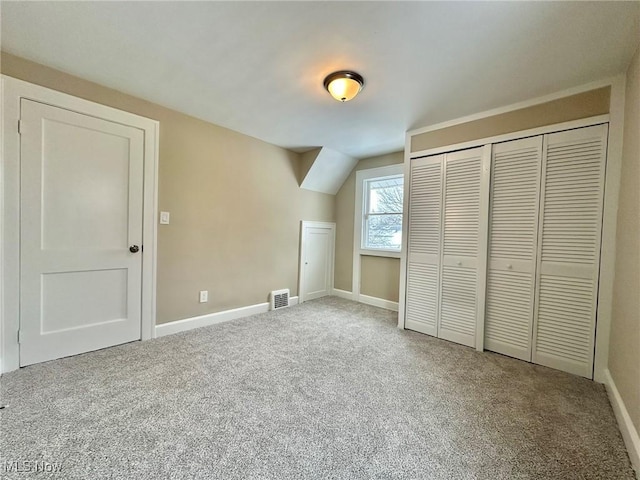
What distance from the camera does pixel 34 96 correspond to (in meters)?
1.97

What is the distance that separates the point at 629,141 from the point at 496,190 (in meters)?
0.85

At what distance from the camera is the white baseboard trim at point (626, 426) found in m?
1.27

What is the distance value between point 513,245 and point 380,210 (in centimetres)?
194

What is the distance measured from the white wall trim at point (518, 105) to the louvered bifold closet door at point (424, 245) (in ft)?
1.04

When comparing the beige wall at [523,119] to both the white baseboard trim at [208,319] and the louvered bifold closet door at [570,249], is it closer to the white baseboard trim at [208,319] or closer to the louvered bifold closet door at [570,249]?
the louvered bifold closet door at [570,249]

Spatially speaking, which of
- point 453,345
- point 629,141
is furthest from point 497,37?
point 453,345

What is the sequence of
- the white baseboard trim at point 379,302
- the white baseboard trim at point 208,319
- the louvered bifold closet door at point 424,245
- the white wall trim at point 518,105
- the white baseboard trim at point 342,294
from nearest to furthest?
the white wall trim at point 518,105
the white baseboard trim at point 208,319
the louvered bifold closet door at point 424,245
the white baseboard trim at point 379,302
the white baseboard trim at point 342,294

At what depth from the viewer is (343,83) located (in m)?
1.99

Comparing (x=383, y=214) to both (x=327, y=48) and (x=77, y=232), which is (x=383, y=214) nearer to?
(x=327, y=48)

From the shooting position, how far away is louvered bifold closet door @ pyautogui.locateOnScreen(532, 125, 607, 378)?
2037 mm

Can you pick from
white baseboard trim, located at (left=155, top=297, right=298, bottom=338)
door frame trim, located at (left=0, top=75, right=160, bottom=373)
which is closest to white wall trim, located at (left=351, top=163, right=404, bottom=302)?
white baseboard trim, located at (left=155, top=297, right=298, bottom=338)

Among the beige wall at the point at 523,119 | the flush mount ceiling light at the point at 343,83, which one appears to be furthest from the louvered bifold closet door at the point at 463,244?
the flush mount ceiling light at the point at 343,83

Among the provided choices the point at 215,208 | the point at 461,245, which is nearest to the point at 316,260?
the point at 215,208

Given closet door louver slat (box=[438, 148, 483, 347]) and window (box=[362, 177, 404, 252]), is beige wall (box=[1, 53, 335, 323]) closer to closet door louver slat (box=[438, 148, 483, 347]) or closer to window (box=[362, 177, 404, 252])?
window (box=[362, 177, 404, 252])
